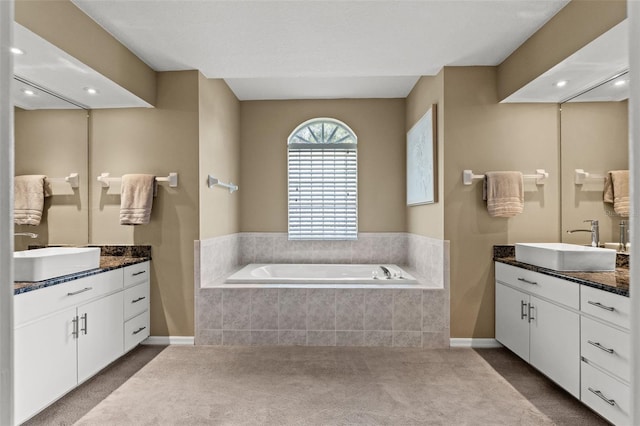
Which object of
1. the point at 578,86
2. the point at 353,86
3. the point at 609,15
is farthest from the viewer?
the point at 353,86

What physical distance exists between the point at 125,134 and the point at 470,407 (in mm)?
3454

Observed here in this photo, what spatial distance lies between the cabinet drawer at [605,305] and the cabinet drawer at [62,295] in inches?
117

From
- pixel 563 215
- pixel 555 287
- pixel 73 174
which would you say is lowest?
pixel 555 287

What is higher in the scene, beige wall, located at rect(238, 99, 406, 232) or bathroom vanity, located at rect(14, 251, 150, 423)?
beige wall, located at rect(238, 99, 406, 232)

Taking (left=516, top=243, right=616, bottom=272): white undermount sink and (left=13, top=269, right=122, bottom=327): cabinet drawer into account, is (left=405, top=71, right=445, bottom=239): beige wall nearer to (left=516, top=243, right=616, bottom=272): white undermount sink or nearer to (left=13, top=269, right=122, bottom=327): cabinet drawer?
(left=516, top=243, right=616, bottom=272): white undermount sink

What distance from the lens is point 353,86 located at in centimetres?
423

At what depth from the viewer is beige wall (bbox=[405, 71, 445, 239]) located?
345 centimetres

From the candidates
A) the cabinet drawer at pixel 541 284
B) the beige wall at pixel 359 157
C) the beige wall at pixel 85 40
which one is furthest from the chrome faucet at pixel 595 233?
the beige wall at pixel 85 40

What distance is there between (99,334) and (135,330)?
52 cm

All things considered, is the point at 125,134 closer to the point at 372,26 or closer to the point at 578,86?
the point at 372,26

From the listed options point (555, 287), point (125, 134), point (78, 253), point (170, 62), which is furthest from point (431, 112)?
point (78, 253)

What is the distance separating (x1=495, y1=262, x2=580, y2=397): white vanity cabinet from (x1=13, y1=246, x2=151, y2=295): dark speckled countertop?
9.94ft

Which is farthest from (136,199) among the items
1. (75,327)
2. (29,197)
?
(75,327)

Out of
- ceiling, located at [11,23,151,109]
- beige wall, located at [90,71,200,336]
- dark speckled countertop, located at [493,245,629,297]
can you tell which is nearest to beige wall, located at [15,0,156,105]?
ceiling, located at [11,23,151,109]
